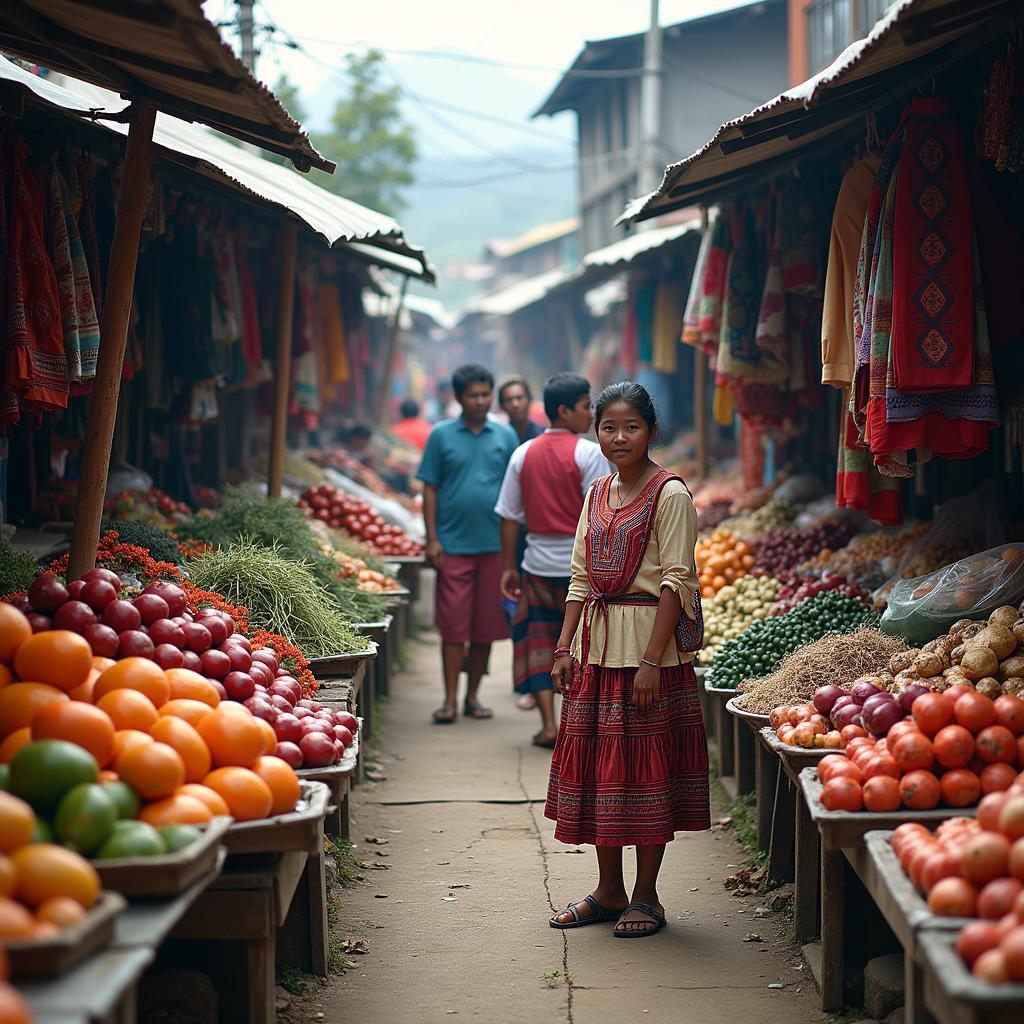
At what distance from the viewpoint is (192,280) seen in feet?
27.3

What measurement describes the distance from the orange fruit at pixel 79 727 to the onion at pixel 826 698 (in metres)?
2.57

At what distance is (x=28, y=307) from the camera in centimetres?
546

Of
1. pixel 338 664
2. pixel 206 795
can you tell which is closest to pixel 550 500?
pixel 338 664

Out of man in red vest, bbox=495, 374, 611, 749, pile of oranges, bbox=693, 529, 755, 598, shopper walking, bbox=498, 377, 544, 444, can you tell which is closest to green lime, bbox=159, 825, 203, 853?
man in red vest, bbox=495, 374, 611, 749

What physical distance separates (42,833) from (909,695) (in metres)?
2.74

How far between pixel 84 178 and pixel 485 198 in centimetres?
13251

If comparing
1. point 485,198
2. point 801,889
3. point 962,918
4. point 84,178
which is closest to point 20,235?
point 84,178

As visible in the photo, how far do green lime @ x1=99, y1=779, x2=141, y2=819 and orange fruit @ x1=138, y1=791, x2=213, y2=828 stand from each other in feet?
0.16

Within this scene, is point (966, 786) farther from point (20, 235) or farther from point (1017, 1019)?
point (20, 235)

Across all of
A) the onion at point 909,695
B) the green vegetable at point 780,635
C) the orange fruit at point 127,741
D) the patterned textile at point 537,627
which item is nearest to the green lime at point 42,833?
the orange fruit at point 127,741

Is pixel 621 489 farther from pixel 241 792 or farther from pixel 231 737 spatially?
pixel 241 792

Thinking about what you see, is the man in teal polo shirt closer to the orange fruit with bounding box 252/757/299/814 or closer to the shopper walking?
the shopper walking

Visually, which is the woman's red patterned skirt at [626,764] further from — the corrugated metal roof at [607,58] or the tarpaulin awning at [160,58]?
the corrugated metal roof at [607,58]

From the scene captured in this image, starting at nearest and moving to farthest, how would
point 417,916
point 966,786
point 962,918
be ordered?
point 962,918
point 966,786
point 417,916
